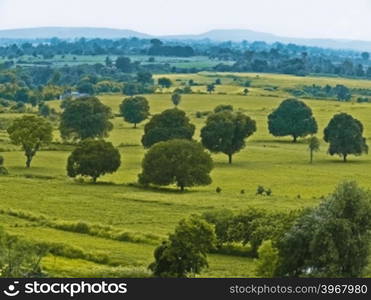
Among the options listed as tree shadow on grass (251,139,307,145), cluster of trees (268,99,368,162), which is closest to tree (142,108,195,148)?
cluster of trees (268,99,368,162)

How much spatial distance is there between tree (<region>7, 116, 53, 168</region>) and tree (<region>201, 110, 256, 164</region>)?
19.4 m

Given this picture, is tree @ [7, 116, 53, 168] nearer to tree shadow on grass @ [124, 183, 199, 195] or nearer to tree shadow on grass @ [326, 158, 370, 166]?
tree shadow on grass @ [124, 183, 199, 195]

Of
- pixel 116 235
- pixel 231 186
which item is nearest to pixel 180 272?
pixel 116 235

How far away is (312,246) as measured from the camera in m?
43.8

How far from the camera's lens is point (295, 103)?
126000mm

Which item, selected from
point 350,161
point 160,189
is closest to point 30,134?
point 160,189

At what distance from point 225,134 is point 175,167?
20608mm

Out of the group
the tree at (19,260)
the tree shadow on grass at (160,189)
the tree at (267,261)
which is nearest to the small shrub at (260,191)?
the tree shadow on grass at (160,189)

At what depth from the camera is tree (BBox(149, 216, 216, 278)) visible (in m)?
45.9

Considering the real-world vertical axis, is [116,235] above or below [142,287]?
below

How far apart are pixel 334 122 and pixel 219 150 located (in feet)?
54.6

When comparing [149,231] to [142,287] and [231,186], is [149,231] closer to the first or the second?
[231,186]

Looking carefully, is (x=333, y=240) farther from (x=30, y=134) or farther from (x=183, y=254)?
(x=30, y=134)

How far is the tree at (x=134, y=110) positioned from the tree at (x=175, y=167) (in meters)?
49.8
